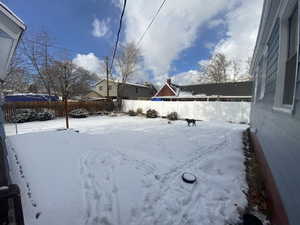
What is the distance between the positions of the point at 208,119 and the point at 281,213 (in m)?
9.84

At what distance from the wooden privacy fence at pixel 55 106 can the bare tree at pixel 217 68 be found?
18601 mm

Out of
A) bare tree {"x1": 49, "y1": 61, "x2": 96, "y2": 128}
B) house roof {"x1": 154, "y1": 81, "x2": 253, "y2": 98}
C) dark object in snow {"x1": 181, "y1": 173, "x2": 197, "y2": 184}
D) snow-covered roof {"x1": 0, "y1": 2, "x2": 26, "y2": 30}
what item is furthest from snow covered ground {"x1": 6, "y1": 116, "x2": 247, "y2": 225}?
bare tree {"x1": 49, "y1": 61, "x2": 96, "y2": 128}

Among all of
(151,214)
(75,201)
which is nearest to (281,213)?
(151,214)

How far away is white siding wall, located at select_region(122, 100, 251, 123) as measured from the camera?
9.64 metres

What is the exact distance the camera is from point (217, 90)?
1622cm

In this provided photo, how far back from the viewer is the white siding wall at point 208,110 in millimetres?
9643

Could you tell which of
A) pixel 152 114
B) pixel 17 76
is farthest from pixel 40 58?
pixel 152 114

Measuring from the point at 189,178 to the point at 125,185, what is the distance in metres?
1.18

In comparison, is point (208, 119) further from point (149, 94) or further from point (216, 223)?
point (149, 94)

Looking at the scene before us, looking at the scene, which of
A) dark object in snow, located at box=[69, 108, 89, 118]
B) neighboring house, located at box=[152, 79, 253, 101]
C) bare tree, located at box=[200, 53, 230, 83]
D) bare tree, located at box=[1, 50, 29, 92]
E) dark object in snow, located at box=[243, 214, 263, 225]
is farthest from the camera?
bare tree, located at box=[200, 53, 230, 83]

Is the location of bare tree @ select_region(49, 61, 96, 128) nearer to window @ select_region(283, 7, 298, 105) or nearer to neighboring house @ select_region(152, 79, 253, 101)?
neighboring house @ select_region(152, 79, 253, 101)

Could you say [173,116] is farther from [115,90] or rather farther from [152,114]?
[115,90]

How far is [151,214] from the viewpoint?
191 cm

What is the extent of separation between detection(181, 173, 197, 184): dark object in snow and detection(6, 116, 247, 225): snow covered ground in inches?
3.0
